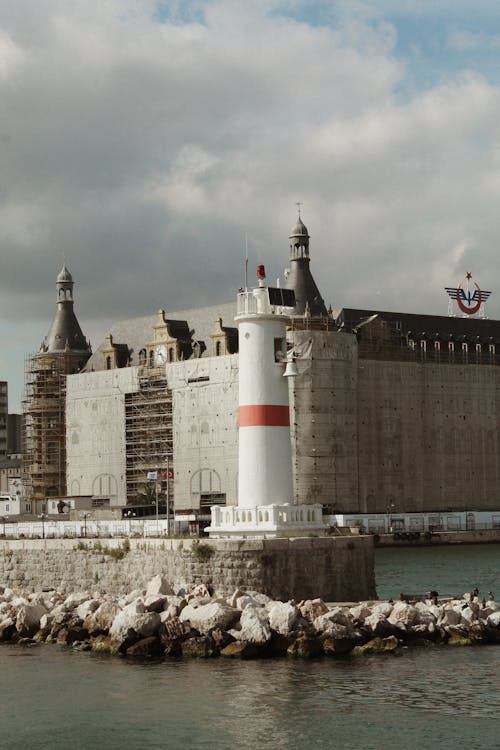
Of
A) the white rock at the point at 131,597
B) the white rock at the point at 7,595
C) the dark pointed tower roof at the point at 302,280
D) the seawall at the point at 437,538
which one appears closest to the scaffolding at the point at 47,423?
the dark pointed tower roof at the point at 302,280

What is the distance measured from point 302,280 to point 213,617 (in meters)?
74.0

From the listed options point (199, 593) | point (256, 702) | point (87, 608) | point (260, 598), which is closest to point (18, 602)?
point (87, 608)

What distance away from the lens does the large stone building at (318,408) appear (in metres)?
106

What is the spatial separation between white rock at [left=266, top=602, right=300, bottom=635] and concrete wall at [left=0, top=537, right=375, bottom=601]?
11.2 ft

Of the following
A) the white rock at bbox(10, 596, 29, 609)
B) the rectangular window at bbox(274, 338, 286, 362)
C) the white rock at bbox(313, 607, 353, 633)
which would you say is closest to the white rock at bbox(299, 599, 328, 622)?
the white rock at bbox(313, 607, 353, 633)

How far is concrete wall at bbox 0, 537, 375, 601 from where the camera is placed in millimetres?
40812

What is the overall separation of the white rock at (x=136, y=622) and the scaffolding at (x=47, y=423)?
88.3m

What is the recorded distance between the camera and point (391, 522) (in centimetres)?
10488

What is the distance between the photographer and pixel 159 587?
4062cm

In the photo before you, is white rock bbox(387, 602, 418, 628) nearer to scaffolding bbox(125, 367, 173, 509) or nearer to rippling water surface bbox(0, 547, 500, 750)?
rippling water surface bbox(0, 547, 500, 750)

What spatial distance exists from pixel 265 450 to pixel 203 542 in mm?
3386

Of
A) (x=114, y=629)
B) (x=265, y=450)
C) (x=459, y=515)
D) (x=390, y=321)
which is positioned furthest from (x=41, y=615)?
(x=390, y=321)

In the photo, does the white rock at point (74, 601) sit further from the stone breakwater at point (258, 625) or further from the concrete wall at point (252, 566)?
the concrete wall at point (252, 566)

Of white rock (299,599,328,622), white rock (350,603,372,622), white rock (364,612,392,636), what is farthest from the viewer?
white rock (350,603,372,622)
